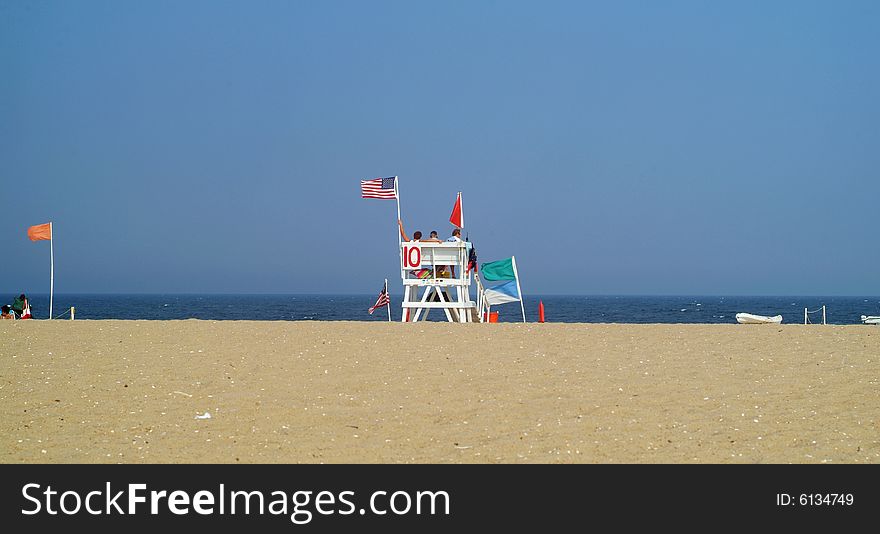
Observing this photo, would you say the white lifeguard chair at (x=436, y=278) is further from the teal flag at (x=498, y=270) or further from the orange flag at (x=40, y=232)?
the orange flag at (x=40, y=232)

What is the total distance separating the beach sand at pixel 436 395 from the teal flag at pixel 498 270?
20.2ft

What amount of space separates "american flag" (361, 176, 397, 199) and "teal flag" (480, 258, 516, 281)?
303 cm

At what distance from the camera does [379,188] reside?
22922mm

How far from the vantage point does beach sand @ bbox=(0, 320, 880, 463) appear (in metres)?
8.79

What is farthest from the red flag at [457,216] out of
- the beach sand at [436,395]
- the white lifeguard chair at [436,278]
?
the beach sand at [436,395]

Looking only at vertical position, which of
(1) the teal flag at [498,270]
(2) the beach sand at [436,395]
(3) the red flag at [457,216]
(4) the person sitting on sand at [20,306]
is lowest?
(2) the beach sand at [436,395]

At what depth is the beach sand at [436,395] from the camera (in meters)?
8.79

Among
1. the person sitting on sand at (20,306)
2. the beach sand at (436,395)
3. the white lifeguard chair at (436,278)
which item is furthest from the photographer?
the person sitting on sand at (20,306)

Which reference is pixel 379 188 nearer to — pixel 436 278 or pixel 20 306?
pixel 436 278

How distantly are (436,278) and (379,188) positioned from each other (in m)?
2.98

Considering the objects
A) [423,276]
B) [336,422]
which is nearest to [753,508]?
[336,422]

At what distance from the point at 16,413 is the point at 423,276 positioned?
41.6 ft

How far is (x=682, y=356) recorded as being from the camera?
13.8 metres

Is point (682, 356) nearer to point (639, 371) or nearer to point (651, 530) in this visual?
point (639, 371)
